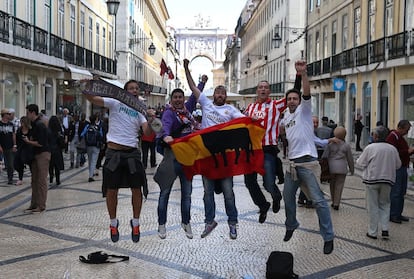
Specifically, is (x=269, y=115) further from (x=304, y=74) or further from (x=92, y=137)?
(x=92, y=137)

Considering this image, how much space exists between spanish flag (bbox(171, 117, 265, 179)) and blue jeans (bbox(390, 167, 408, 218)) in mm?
3693

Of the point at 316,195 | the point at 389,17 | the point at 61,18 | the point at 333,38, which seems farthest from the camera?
the point at 333,38

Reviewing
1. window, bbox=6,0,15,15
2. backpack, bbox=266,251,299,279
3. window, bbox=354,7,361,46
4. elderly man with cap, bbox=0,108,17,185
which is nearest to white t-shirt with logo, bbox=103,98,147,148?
backpack, bbox=266,251,299,279

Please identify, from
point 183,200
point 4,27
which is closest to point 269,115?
point 183,200

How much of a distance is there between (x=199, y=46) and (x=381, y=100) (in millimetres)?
140872

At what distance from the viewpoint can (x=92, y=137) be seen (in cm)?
1527

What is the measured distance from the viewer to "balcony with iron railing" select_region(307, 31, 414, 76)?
22.4m

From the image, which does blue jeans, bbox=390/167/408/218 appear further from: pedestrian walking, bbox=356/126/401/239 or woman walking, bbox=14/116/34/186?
woman walking, bbox=14/116/34/186

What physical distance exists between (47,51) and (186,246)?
19.4 m

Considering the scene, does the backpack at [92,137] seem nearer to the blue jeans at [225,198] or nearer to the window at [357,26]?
the blue jeans at [225,198]

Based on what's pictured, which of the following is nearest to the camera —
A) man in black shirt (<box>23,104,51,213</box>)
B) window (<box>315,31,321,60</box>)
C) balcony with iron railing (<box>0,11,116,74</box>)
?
man in black shirt (<box>23,104,51,213</box>)

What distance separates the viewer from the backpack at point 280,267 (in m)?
6.20

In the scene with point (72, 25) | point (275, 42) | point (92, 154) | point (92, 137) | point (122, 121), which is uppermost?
point (275, 42)

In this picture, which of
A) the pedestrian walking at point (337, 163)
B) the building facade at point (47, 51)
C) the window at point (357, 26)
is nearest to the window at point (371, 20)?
the window at point (357, 26)
